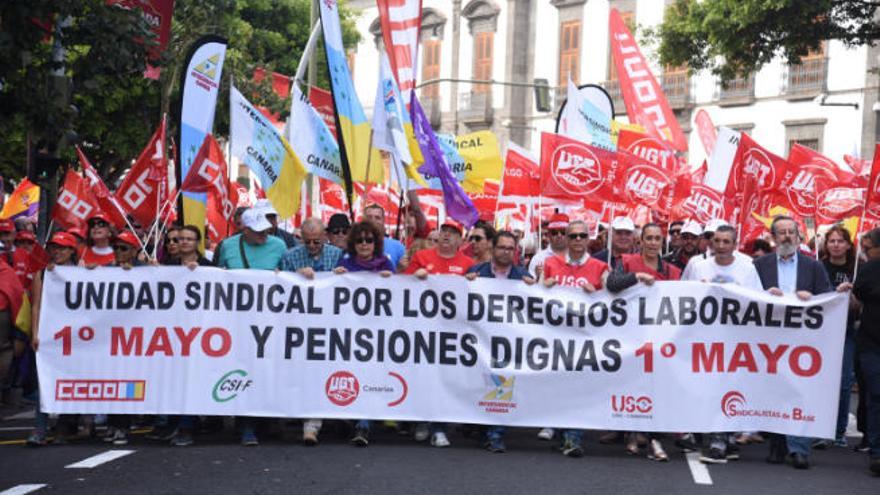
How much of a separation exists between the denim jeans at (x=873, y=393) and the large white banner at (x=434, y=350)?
0.78ft

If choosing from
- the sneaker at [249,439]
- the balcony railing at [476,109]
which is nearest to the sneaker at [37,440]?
the sneaker at [249,439]

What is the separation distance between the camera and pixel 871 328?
31.5ft

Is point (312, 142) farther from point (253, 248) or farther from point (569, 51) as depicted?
point (569, 51)

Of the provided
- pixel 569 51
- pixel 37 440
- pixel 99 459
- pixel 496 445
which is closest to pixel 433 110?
pixel 569 51

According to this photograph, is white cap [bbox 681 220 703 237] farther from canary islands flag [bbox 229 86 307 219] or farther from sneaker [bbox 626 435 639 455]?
canary islands flag [bbox 229 86 307 219]

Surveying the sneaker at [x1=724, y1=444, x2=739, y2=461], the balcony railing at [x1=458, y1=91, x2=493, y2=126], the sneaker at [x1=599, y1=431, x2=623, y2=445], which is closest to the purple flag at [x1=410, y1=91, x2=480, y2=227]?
the sneaker at [x1=599, y1=431, x2=623, y2=445]

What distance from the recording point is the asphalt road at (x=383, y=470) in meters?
8.31

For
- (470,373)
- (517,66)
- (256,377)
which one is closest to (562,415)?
(470,373)

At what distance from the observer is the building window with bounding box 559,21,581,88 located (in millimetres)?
43094

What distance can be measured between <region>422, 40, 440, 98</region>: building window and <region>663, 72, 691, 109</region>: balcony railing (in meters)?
10.6

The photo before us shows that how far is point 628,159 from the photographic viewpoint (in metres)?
15.7

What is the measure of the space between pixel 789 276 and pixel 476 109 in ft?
119

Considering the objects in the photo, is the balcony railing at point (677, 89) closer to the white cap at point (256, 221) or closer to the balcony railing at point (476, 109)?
the balcony railing at point (476, 109)

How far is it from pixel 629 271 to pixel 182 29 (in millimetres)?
15328
